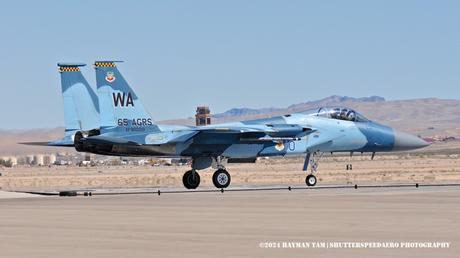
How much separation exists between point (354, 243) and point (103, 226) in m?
6.13

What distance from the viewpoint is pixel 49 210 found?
25719 millimetres

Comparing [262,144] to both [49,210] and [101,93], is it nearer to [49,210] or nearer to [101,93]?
[101,93]

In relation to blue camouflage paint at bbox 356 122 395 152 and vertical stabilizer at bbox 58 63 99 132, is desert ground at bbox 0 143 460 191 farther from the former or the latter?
vertical stabilizer at bbox 58 63 99 132

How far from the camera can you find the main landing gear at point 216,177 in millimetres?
39875

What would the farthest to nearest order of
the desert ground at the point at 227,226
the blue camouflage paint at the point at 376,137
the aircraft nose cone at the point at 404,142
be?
the aircraft nose cone at the point at 404,142 < the blue camouflage paint at the point at 376,137 < the desert ground at the point at 227,226

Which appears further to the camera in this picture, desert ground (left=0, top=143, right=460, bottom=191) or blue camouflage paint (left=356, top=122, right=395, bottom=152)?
desert ground (left=0, top=143, right=460, bottom=191)

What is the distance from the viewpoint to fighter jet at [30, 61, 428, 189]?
38.0 meters

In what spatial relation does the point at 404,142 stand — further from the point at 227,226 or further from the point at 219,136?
the point at 227,226

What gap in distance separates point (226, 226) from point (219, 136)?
19880 mm

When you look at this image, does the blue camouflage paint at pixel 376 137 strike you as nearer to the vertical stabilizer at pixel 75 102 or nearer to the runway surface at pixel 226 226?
the vertical stabilizer at pixel 75 102

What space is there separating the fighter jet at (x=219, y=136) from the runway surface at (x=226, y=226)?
355 inches

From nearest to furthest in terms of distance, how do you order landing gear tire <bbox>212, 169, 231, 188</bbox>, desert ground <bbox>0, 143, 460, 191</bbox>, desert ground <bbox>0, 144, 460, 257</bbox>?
desert ground <bbox>0, 144, 460, 257</bbox> → landing gear tire <bbox>212, 169, 231, 188</bbox> → desert ground <bbox>0, 143, 460, 191</bbox>

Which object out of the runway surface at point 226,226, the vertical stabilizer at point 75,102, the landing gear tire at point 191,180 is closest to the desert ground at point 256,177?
the landing gear tire at point 191,180

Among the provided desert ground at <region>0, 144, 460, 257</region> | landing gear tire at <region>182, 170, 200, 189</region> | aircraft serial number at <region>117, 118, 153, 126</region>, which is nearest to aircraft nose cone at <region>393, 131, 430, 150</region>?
landing gear tire at <region>182, 170, 200, 189</region>
